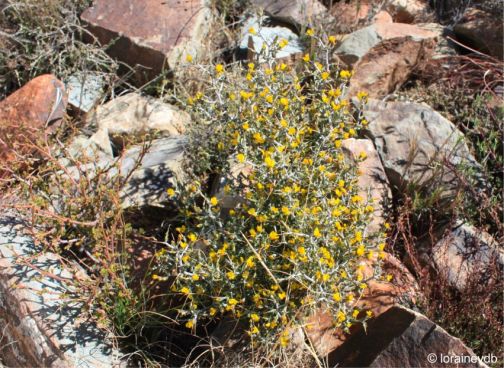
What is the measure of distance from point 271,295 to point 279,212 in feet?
1.42

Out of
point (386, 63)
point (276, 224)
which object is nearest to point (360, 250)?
point (276, 224)

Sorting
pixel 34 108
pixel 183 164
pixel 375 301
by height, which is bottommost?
pixel 375 301

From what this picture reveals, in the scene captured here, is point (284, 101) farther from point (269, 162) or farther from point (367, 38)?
point (367, 38)

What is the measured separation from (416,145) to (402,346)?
1.55 metres

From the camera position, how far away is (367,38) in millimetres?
4699

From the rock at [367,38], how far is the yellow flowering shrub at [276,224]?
3.61 feet

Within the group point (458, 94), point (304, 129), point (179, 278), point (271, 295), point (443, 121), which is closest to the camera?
point (271, 295)

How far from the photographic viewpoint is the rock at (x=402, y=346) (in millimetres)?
2934

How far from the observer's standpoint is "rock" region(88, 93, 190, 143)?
4.53m

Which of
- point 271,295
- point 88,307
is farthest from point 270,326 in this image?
point 88,307

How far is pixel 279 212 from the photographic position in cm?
312

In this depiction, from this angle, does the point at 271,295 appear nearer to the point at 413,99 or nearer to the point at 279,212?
the point at 279,212

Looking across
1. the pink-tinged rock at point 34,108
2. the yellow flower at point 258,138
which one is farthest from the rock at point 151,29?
the yellow flower at point 258,138

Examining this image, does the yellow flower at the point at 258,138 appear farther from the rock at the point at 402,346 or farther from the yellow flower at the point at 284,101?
the rock at the point at 402,346
